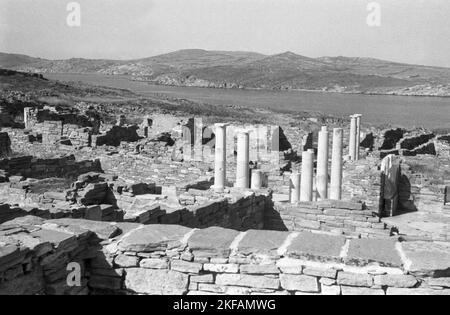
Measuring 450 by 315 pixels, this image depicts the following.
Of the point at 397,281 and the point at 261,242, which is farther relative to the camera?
the point at 261,242

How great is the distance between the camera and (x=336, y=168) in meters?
16.0

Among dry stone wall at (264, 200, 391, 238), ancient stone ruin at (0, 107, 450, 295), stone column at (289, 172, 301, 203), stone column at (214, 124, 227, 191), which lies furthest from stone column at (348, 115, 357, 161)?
dry stone wall at (264, 200, 391, 238)

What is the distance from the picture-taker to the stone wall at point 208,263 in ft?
13.6

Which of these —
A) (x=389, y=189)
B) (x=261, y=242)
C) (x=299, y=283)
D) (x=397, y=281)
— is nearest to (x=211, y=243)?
(x=261, y=242)

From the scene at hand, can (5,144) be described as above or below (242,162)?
above

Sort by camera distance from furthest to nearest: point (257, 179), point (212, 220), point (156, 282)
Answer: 1. point (257, 179)
2. point (212, 220)
3. point (156, 282)

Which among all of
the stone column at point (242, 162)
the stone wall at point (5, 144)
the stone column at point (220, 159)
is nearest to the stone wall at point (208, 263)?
the stone column at point (220, 159)

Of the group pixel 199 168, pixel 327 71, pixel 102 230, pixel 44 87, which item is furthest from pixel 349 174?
pixel 327 71

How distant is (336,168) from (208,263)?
11954 mm

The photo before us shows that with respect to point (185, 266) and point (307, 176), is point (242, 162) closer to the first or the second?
point (307, 176)

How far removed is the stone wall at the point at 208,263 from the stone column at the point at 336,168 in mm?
10775

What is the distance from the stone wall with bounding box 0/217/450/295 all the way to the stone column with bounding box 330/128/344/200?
10.8m

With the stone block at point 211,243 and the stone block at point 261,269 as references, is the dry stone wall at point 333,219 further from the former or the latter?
the stone block at point 261,269

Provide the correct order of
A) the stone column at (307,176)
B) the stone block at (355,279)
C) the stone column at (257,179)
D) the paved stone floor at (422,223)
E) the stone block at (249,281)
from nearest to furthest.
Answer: the stone block at (355,279) → the stone block at (249,281) → the paved stone floor at (422,223) → the stone column at (307,176) → the stone column at (257,179)
